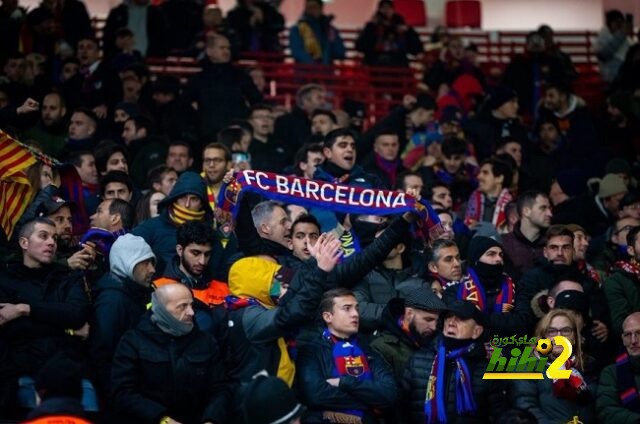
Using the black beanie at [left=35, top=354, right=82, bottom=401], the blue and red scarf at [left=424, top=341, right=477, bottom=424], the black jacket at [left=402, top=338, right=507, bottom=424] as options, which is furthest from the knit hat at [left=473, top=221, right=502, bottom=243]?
the black beanie at [left=35, top=354, right=82, bottom=401]

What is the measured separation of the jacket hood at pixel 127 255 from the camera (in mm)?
10891

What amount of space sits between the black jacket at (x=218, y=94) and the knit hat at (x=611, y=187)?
4246 mm

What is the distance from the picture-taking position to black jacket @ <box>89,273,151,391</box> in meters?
Answer: 10.5

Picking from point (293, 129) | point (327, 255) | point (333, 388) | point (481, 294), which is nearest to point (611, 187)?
point (293, 129)

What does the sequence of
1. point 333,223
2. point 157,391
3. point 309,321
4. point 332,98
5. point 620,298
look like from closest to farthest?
point 157,391 → point 309,321 → point 620,298 → point 333,223 → point 332,98

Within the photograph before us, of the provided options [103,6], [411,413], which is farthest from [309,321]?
[103,6]

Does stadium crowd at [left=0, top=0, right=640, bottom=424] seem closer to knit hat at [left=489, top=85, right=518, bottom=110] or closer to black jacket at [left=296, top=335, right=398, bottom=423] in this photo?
black jacket at [left=296, top=335, right=398, bottom=423]

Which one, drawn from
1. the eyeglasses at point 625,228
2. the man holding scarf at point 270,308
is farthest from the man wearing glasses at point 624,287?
the man holding scarf at point 270,308

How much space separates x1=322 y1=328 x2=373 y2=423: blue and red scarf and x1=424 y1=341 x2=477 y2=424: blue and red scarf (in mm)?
457

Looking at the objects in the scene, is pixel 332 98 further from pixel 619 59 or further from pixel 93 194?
pixel 93 194

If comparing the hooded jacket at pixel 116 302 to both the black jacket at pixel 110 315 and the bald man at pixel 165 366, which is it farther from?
the bald man at pixel 165 366

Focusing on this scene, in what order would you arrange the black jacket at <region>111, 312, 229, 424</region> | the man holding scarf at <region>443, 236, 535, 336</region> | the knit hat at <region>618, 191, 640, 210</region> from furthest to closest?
the knit hat at <region>618, 191, 640, 210</region> < the man holding scarf at <region>443, 236, 535, 336</region> < the black jacket at <region>111, 312, 229, 424</region>

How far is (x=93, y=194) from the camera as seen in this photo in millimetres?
13602

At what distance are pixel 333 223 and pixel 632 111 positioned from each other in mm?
7116
